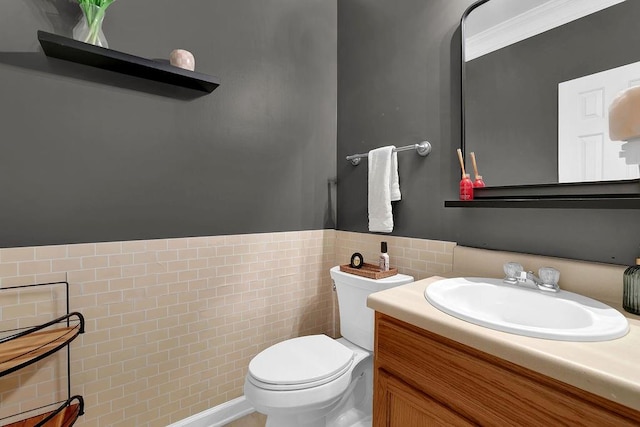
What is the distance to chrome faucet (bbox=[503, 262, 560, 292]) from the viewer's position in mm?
960

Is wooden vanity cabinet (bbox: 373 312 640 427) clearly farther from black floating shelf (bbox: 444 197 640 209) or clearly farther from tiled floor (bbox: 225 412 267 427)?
tiled floor (bbox: 225 412 267 427)

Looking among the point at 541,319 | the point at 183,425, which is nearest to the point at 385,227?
the point at 541,319

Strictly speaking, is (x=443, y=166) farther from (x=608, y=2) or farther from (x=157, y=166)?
(x=157, y=166)

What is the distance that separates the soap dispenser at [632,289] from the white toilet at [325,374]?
74 cm

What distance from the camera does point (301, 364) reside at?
47.8 inches

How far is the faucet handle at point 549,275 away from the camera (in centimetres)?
96

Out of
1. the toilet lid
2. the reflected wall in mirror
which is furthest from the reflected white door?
the toilet lid

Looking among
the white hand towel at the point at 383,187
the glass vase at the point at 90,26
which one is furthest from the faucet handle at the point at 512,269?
the glass vase at the point at 90,26

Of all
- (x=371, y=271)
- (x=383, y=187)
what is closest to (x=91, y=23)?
(x=383, y=187)

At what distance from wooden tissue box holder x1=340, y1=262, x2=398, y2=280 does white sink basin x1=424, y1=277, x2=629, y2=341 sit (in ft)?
1.30

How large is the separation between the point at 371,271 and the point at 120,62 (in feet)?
4.64

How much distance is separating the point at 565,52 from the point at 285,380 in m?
1.54

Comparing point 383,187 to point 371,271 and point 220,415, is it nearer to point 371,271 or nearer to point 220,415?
point 371,271

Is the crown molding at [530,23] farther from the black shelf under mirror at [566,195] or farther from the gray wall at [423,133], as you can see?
the black shelf under mirror at [566,195]
